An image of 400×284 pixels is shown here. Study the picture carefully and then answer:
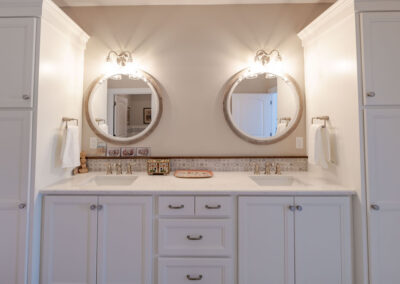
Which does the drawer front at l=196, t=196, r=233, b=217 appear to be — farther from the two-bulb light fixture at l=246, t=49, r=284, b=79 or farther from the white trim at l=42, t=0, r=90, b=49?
the white trim at l=42, t=0, r=90, b=49

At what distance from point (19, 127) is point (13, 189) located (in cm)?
42

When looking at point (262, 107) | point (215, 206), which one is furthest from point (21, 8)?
point (262, 107)

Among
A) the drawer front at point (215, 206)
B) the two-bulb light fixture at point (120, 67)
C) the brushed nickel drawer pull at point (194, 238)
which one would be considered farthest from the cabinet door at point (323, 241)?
the two-bulb light fixture at point (120, 67)

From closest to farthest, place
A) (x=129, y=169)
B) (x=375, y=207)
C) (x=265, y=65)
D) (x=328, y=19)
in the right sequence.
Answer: (x=375, y=207)
(x=328, y=19)
(x=129, y=169)
(x=265, y=65)

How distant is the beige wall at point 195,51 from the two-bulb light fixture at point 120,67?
0.28ft

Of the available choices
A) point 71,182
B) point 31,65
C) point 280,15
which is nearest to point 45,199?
point 71,182

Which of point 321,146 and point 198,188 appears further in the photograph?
point 321,146

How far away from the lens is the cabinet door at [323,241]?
53.9 inches

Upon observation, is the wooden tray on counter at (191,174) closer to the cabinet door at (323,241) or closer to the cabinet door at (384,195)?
the cabinet door at (323,241)

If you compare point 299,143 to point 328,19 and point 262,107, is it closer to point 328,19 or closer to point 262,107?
point 262,107

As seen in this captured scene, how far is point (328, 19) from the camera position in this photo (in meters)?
1.62

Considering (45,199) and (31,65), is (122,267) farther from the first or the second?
(31,65)

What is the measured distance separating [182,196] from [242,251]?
54 cm

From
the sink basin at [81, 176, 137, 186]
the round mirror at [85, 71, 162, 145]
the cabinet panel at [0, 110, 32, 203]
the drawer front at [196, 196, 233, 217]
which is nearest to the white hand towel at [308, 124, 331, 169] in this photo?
the drawer front at [196, 196, 233, 217]
